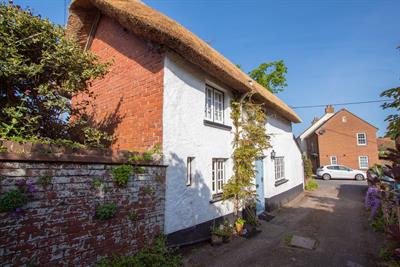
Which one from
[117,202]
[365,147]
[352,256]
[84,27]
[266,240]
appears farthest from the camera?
[365,147]

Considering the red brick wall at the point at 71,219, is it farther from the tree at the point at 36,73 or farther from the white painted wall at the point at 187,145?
the tree at the point at 36,73

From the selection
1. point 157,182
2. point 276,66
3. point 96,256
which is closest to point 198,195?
point 157,182

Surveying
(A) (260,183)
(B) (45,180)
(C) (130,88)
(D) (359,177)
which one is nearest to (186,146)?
(C) (130,88)

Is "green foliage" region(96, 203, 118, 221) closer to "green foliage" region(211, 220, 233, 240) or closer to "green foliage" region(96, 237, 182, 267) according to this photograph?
"green foliage" region(96, 237, 182, 267)

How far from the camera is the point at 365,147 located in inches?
1102

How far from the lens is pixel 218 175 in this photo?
7.48m

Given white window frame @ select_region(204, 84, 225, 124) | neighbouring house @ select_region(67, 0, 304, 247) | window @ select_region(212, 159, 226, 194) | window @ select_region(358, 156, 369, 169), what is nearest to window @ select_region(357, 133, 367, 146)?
window @ select_region(358, 156, 369, 169)

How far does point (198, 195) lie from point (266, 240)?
8.70 feet

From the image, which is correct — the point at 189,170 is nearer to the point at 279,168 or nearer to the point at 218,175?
the point at 218,175

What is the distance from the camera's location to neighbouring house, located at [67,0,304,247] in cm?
558

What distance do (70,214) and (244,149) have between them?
568 cm

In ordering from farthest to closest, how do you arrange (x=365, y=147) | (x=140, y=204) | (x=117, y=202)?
(x=365, y=147)
(x=140, y=204)
(x=117, y=202)

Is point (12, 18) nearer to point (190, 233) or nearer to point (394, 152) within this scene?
point (190, 233)

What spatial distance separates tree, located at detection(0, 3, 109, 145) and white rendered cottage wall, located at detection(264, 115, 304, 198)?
7332 mm
